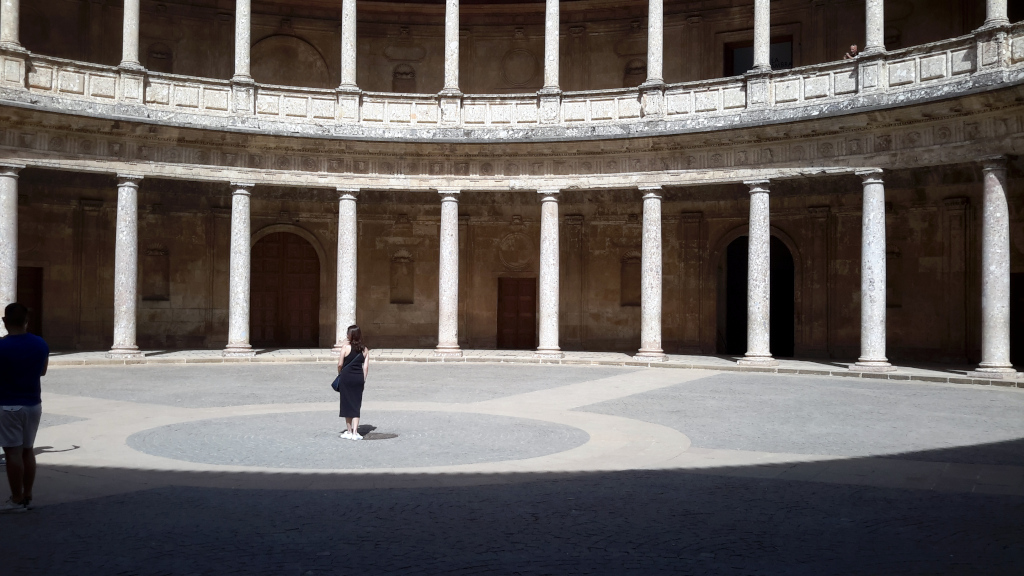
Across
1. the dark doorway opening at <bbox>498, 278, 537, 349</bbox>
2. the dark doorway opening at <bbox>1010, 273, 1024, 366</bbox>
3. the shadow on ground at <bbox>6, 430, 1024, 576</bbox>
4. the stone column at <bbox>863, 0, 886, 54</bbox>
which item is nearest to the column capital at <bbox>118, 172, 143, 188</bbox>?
the dark doorway opening at <bbox>498, 278, 537, 349</bbox>

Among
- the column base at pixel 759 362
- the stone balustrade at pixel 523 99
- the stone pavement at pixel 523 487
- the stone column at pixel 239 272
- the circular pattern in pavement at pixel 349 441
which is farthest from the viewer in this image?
the stone column at pixel 239 272

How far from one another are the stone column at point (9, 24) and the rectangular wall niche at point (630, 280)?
17493mm

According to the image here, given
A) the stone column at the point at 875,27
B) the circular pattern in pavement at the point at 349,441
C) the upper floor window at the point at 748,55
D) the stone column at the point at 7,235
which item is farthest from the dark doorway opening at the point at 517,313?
the circular pattern in pavement at the point at 349,441

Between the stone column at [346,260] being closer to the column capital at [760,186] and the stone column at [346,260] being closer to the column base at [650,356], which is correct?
the column base at [650,356]

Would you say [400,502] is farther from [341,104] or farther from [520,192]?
[520,192]

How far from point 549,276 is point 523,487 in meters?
15.9

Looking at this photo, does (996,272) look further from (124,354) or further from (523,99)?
(124,354)

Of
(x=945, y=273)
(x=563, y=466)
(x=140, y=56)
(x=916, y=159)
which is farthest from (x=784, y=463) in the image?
(x=140, y=56)

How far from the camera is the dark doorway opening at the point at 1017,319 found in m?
21.8

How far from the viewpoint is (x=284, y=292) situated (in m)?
27.4

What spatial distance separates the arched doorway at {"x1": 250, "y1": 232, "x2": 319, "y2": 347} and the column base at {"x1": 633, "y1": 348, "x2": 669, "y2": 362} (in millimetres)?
10878

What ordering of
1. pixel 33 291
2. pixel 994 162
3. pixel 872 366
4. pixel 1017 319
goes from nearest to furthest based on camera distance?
pixel 994 162, pixel 872 366, pixel 1017 319, pixel 33 291

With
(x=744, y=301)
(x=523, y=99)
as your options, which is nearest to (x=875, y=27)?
(x=523, y=99)

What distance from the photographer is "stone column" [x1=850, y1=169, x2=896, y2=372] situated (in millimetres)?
19734
